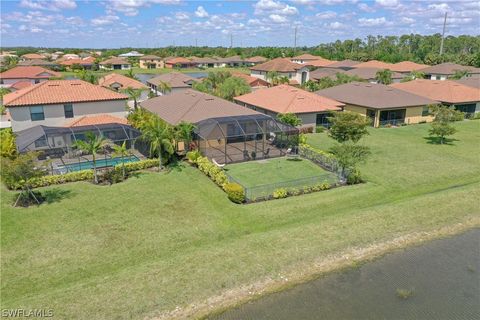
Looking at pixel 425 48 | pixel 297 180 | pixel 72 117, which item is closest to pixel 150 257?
pixel 297 180

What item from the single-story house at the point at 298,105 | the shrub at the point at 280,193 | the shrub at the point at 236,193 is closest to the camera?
the shrub at the point at 236,193

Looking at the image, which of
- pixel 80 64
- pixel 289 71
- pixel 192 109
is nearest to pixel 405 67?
pixel 289 71

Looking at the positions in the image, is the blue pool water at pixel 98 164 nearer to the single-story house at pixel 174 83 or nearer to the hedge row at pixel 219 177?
the hedge row at pixel 219 177

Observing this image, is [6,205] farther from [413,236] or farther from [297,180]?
[413,236]

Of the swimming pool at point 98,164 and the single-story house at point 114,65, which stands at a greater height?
the single-story house at point 114,65

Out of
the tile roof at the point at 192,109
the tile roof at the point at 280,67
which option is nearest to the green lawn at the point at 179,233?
the tile roof at the point at 192,109
